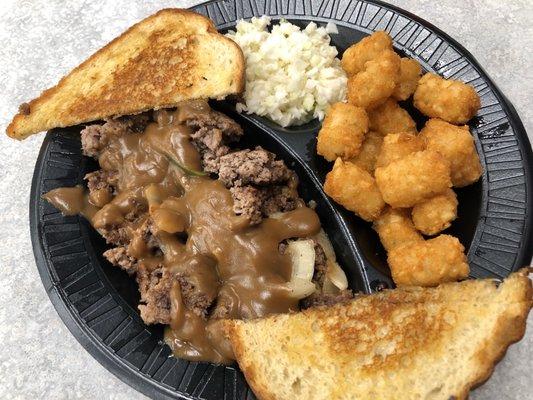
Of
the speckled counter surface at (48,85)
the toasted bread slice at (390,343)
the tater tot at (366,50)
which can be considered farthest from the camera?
the speckled counter surface at (48,85)

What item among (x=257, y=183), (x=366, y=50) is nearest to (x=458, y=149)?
(x=366, y=50)

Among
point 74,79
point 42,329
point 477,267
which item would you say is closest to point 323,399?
point 477,267

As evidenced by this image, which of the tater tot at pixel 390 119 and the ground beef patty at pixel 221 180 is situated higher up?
the tater tot at pixel 390 119

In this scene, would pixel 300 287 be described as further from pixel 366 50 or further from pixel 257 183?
pixel 366 50

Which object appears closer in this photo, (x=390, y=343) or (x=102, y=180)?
(x=390, y=343)

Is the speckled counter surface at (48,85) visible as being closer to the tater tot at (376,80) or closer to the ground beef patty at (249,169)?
the tater tot at (376,80)

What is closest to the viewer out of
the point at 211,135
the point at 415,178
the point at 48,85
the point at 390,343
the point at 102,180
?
the point at 390,343

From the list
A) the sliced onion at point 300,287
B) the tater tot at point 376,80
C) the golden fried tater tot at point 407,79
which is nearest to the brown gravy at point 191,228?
the sliced onion at point 300,287

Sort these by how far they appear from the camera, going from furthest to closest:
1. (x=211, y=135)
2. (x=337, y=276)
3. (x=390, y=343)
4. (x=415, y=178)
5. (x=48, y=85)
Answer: (x=48, y=85) → (x=211, y=135) → (x=337, y=276) → (x=415, y=178) → (x=390, y=343)
